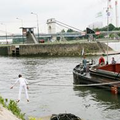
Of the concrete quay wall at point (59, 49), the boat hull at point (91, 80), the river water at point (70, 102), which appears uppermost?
the concrete quay wall at point (59, 49)

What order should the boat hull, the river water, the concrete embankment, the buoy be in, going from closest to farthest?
1. the river water
2. the buoy
3. the boat hull
4. the concrete embankment

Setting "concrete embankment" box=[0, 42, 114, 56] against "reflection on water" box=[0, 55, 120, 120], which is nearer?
"reflection on water" box=[0, 55, 120, 120]

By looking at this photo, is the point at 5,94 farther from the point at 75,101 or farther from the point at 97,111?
the point at 97,111

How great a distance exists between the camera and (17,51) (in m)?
82.9

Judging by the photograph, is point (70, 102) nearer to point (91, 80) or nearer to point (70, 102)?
point (70, 102)

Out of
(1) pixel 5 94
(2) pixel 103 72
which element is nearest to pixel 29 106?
(1) pixel 5 94

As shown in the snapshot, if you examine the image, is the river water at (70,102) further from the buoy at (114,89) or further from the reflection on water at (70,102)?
the buoy at (114,89)

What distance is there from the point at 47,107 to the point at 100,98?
4.56 m

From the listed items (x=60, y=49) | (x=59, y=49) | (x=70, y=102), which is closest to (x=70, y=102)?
(x=70, y=102)

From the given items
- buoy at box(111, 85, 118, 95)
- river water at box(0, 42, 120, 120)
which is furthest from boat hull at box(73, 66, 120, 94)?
river water at box(0, 42, 120, 120)

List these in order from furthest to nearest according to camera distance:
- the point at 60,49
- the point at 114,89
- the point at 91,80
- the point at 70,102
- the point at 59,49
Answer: the point at 59,49
the point at 60,49
the point at 91,80
the point at 114,89
the point at 70,102

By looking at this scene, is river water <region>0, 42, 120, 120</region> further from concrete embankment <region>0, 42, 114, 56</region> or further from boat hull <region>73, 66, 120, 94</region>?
concrete embankment <region>0, 42, 114, 56</region>

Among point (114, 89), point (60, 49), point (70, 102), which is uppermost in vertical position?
point (60, 49)

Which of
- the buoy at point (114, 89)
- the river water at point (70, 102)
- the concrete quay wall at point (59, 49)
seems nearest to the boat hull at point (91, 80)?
the buoy at point (114, 89)
